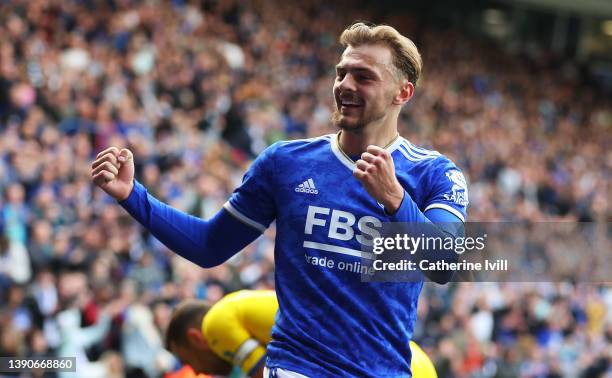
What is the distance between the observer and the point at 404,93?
159 inches

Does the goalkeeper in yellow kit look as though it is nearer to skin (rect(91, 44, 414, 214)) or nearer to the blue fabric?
the blue fabric

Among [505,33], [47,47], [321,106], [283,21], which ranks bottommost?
[47,47]

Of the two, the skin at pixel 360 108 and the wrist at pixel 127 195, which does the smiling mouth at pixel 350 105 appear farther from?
the wrist at pixel 127 195

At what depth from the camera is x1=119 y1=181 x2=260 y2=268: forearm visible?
13.5 ft

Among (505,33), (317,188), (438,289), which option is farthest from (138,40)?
(505,33)

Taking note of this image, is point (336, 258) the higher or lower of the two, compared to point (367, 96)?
lower

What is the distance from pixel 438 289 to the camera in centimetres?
1424

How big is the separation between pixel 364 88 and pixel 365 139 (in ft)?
0.63

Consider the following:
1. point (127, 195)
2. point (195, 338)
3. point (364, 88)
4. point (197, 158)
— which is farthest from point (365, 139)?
point (197, 158)

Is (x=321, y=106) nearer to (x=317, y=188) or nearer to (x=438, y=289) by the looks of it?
(x=438, y=289)

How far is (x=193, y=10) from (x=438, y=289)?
250 inches

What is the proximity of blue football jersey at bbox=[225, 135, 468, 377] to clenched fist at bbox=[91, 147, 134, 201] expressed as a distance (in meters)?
0.57

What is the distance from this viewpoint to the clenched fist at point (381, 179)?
3.46 m

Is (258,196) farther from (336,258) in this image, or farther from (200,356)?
(200,356)
